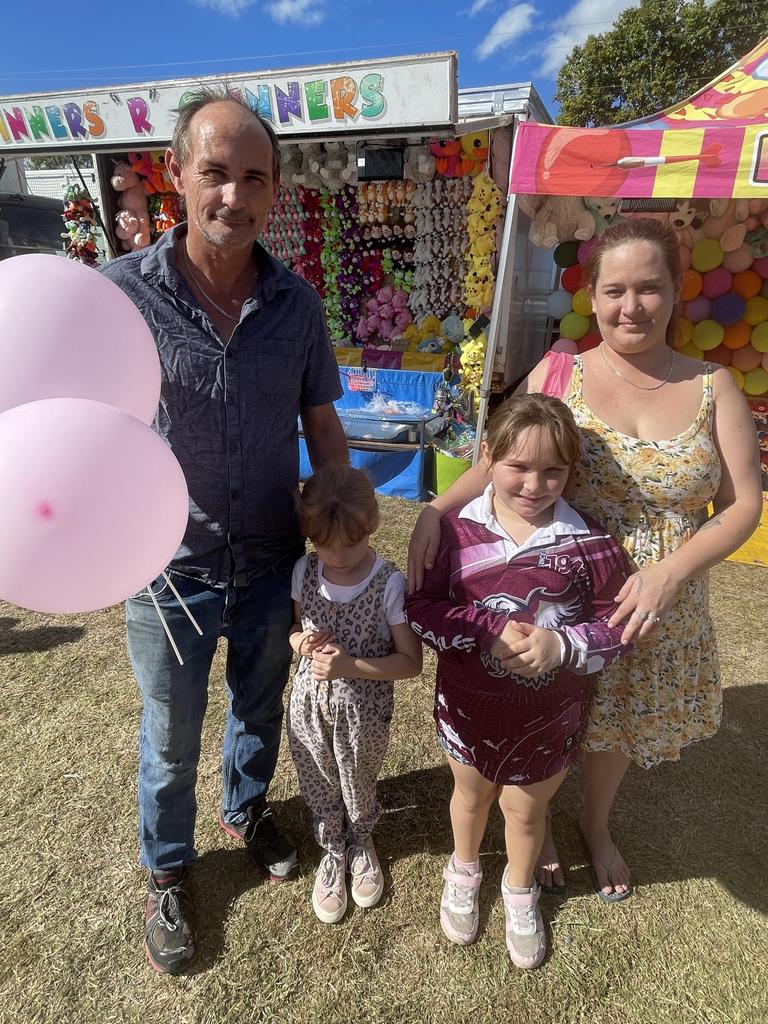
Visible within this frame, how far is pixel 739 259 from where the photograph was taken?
13.5 feet

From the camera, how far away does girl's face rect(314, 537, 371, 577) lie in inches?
56.2

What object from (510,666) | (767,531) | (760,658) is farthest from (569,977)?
(767,531)

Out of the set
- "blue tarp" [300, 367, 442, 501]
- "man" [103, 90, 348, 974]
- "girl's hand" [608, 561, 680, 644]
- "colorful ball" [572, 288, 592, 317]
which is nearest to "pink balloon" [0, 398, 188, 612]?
"man" [103, 90, 348, 974]

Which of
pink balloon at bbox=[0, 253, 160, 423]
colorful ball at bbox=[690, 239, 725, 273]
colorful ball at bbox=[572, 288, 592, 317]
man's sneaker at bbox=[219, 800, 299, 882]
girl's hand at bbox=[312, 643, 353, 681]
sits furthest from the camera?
colorful ball at bbox=[572, 288, 592, 317]

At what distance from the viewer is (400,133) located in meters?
3.81

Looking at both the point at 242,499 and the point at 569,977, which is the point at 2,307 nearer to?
the point at 242,499

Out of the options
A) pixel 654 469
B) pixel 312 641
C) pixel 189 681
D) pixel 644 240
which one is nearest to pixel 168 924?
pixel 189 681

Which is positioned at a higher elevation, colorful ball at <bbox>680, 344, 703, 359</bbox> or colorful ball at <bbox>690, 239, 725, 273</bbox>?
colorful ball at <bbox>690, 239, 725, 273</bbox>

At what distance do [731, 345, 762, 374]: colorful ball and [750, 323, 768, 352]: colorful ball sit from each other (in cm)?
6

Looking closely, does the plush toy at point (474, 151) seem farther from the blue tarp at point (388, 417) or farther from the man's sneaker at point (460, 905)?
the man's sneaker at point (460, 905)

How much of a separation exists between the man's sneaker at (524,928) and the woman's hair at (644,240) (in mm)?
1694

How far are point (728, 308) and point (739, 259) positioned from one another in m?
0.34

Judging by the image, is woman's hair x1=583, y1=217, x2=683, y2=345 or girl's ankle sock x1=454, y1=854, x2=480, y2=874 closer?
woman's hair x1=583, y1=217, x2=683, y2=345

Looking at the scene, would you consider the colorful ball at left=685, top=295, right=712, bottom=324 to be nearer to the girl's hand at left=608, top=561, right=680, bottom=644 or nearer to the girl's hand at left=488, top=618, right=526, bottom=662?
the girl's hand at left=608, top=561, right=680, bottom=644
